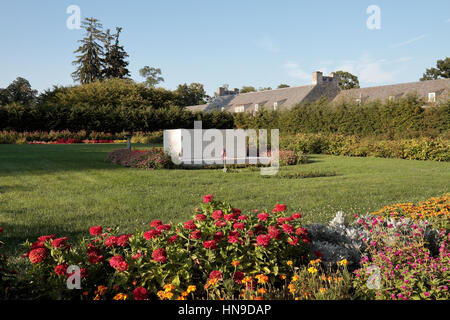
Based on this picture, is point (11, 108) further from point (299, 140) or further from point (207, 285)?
point (207, 285)

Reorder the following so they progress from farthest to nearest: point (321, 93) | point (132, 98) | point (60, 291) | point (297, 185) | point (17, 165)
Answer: point (321, 93) < point (132, 98) < point (17, 165) < point (297, 185) < point (60, 291)

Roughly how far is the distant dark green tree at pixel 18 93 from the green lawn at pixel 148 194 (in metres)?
36.8

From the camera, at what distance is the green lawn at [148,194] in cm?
487

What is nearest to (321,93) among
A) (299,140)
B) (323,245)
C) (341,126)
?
(341,126)

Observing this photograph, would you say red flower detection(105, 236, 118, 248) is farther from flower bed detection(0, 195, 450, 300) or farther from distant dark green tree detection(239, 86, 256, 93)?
distant dark green tree detection(239, 86, 256, 93)

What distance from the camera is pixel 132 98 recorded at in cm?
3050

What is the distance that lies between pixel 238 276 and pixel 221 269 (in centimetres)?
16

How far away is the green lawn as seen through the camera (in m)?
4.87

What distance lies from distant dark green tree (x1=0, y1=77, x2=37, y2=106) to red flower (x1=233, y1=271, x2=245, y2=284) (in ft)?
145

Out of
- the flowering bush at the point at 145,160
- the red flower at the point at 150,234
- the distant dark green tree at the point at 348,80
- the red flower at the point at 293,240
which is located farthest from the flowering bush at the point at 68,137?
the distant dark green tree at the point at 348,80

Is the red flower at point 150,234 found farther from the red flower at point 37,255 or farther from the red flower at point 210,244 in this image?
the red flower at point 37,255

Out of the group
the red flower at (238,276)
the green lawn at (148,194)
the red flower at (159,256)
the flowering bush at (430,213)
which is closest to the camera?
the red flower at (159,256)

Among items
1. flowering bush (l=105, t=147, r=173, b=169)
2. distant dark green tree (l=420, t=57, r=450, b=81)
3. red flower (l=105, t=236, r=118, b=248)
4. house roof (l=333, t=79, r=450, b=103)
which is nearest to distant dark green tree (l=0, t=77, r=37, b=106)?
flowering bush (l=105, t=147, r=173, b=169)

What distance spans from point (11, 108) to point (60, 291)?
23538 mm
